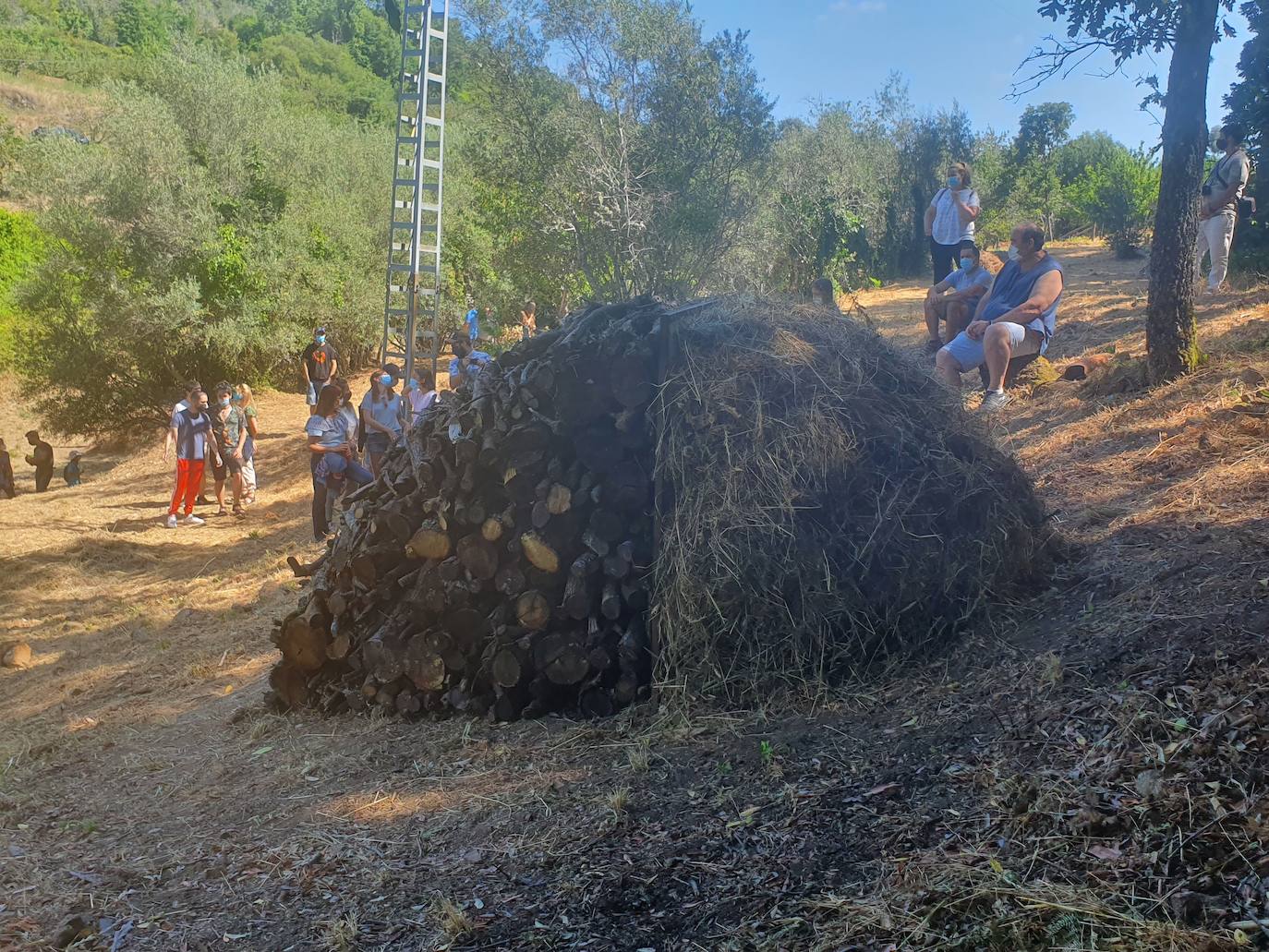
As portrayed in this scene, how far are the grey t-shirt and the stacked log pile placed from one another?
7.35m

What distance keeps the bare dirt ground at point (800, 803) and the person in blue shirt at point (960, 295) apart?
8.44ft

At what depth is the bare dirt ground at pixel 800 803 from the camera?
8.57 feet

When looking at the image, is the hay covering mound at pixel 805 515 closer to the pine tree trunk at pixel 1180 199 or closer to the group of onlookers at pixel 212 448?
the pine tree trunk at pixel 1180 199

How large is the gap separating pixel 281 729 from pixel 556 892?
8.51ft

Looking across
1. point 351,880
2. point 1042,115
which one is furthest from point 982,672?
point 1042,115

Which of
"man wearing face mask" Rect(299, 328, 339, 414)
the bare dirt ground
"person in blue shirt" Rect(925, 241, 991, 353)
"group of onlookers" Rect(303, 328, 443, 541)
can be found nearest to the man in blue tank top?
"person in blue shirt" Rect(925, 241, 991, 353)

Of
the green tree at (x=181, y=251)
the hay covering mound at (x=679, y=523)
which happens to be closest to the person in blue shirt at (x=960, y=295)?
the hay covering mound at (x=679, y=523)

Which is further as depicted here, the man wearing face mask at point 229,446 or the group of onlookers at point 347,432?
the man wearing face mask at point 229,446

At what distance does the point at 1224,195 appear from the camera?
9.54 m

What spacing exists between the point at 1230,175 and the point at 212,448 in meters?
12.7

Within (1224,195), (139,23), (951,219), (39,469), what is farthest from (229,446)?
(139,23)

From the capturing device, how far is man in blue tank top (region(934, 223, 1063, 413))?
7.38 metres

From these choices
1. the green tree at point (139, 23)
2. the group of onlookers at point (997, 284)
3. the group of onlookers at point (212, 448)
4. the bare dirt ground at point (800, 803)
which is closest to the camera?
the bare dirt ground at point (800, 803)

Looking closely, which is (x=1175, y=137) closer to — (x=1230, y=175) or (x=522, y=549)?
(x=1230, y=175)
